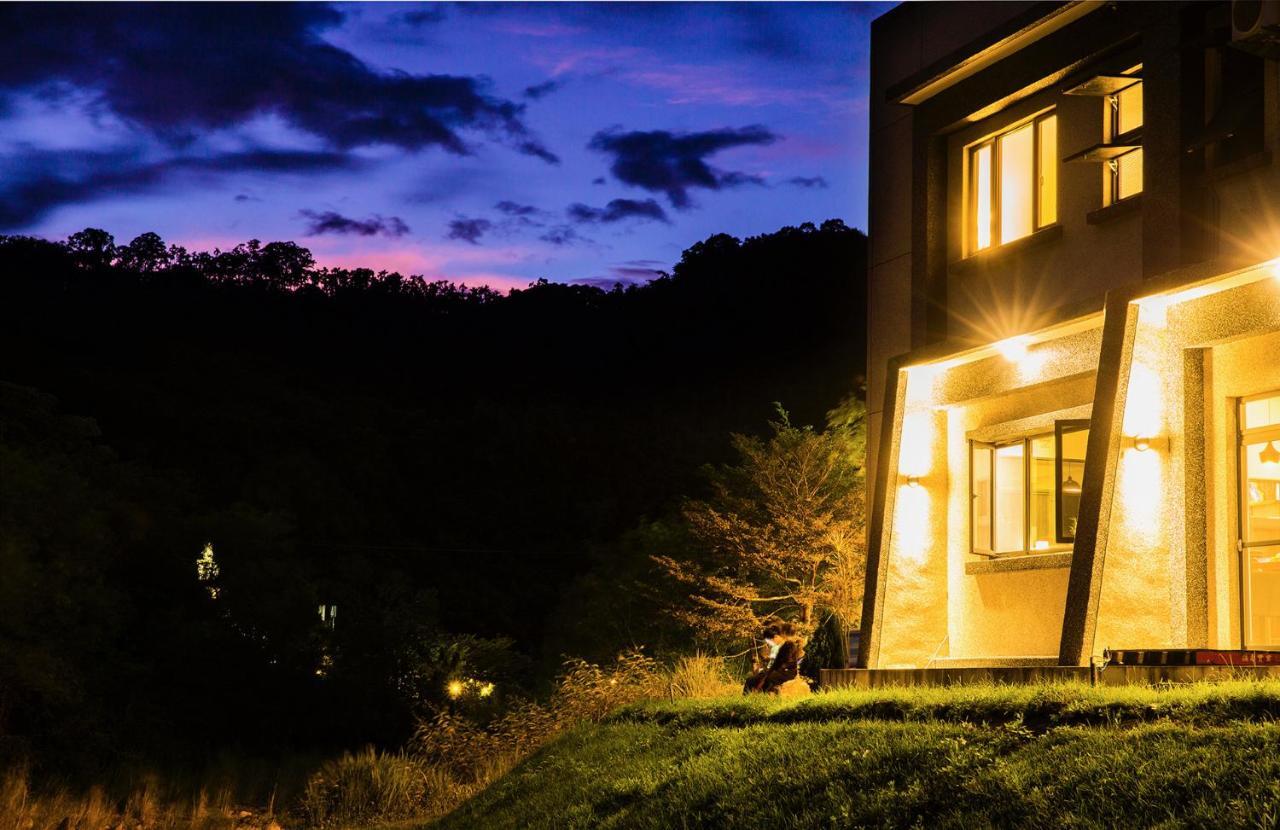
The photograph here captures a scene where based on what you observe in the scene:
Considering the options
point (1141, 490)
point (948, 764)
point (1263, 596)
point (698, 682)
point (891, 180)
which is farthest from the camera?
point (698, 682)

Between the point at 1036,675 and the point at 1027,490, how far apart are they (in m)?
4.13

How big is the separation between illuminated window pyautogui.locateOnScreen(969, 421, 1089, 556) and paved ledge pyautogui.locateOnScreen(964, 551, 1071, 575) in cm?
14

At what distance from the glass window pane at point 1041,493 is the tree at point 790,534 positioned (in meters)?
10.2

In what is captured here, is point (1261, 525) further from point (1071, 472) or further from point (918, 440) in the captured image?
point (918, 440)

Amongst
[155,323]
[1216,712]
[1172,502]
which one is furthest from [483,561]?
[1216,712]

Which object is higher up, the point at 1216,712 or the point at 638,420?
the point at 638,420

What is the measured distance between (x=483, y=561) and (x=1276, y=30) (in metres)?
41.0

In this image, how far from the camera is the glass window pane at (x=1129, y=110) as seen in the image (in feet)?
53.3

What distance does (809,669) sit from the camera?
60.0 feet

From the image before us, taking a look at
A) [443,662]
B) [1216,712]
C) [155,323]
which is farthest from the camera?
[155,323]

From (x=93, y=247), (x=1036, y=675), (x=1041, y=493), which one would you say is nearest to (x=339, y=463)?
(x=93, y=247)

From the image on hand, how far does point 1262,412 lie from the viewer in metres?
14.7

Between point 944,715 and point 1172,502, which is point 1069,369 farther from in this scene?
point 944,715

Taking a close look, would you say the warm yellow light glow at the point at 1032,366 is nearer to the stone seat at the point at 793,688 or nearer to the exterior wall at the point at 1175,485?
the exterior wall at the point at 1175,485
